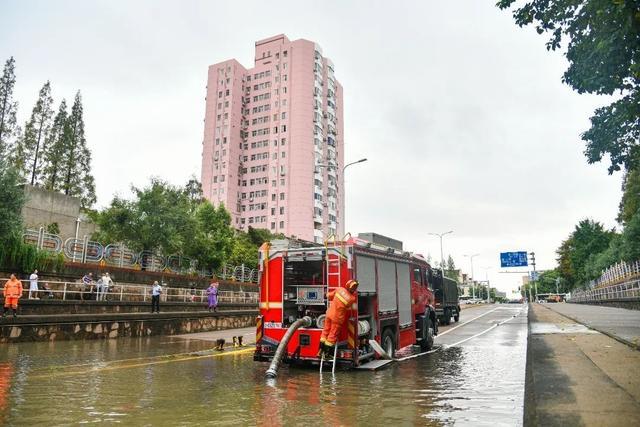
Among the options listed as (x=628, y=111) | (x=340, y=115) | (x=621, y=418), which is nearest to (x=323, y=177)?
(x=340, y=115)

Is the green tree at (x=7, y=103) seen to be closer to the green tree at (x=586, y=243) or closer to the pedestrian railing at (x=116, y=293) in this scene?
the pedestrian railing at (x=116, y=293)

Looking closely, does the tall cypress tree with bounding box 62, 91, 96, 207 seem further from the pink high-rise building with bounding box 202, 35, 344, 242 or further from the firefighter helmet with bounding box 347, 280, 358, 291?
the firefighter helmet with bounding box 347, 280, 358, 291

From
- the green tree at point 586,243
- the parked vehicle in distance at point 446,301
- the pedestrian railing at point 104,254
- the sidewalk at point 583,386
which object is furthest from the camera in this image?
the green tree at point 586,243

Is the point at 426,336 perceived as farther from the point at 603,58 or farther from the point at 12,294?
the point at 12,294

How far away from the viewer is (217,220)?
46.6 m

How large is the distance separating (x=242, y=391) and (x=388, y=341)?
476 cm

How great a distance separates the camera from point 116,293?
20.9 m

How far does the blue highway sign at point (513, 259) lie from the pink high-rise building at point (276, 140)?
32957 millimetres

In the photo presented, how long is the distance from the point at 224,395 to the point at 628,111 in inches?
449

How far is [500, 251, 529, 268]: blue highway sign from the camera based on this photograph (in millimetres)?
68750

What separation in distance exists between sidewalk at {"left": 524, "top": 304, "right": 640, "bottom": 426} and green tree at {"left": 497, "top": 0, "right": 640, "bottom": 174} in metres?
5.29

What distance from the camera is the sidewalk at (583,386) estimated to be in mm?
4551

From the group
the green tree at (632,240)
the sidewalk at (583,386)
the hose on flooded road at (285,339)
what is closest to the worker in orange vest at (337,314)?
the hose on flooded road at (285,339)

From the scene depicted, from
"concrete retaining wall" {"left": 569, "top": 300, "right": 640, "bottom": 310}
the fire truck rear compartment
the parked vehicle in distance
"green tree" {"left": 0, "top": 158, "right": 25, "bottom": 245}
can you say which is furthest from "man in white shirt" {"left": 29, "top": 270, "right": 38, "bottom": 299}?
"concrete retaining wall" {"left": 569, "top": 300, "right": 640, "bottom": 310}
